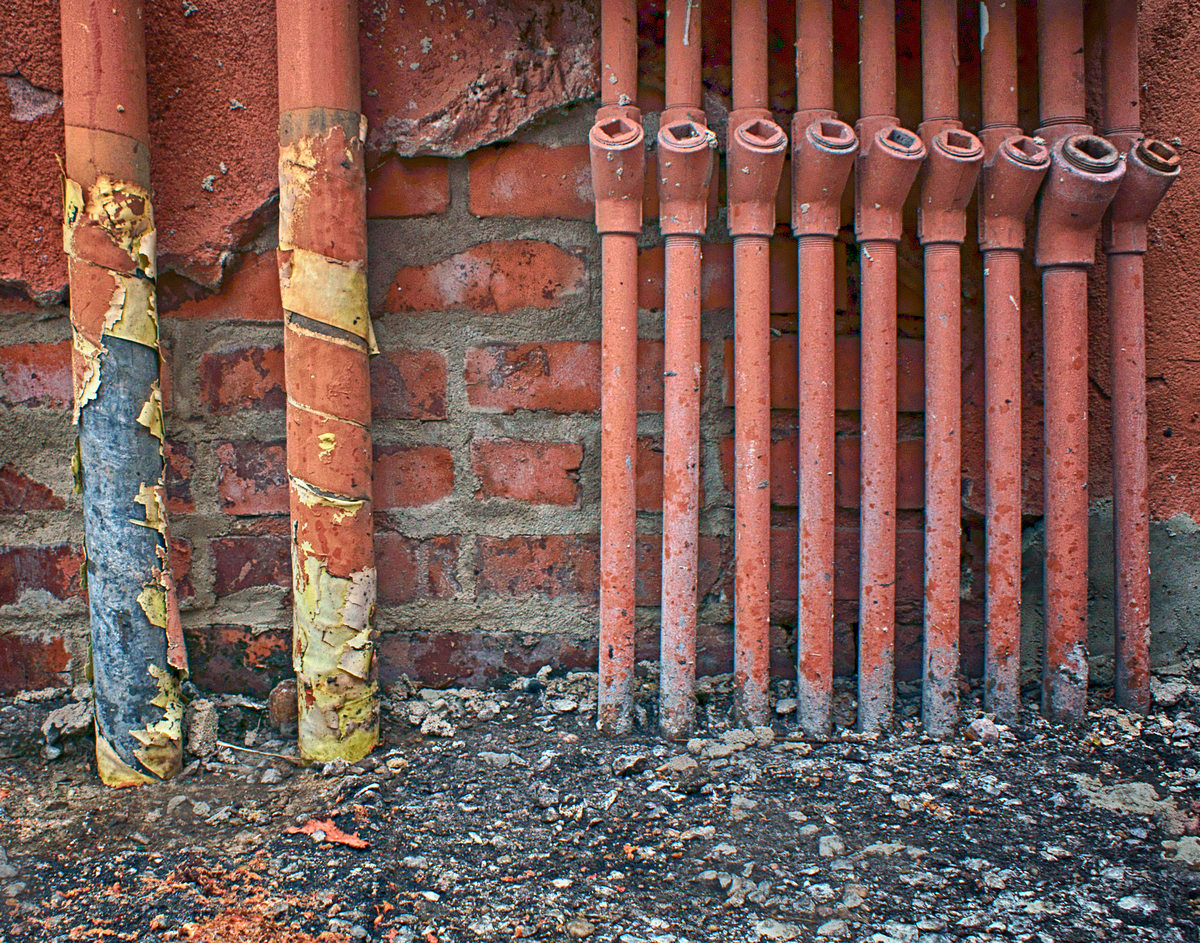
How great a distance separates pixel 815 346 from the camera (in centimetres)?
116

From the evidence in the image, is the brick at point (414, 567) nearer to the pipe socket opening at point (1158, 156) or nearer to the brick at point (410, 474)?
the brick at point (410, 474)

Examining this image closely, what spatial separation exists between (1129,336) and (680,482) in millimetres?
712

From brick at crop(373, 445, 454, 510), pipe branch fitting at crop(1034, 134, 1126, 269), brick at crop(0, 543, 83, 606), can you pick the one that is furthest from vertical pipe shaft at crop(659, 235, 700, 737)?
brick at crop(0, 543, 83, 606)

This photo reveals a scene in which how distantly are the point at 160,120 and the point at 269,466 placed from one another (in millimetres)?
525

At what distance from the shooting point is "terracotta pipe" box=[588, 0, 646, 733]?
45.1 inches

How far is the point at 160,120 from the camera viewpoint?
1.19 metres

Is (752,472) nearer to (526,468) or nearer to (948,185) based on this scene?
(526,468)

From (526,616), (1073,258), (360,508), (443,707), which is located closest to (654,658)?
(526,616)

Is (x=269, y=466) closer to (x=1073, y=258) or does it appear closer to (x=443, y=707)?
(x=443, y=707)

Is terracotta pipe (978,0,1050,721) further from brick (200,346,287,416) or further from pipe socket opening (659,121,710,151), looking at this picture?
brick (200,346,287,416)

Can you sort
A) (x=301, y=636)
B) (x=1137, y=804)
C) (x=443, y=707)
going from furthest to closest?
(x=443, y=707), (x=301, y=636), (x=1137, y=804)

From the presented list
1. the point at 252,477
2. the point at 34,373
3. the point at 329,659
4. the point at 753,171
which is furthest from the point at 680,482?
the point at 34,373

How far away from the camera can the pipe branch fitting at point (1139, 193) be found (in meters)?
1.16

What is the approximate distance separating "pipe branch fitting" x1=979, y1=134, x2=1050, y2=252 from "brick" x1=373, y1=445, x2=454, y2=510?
874 millimetres
